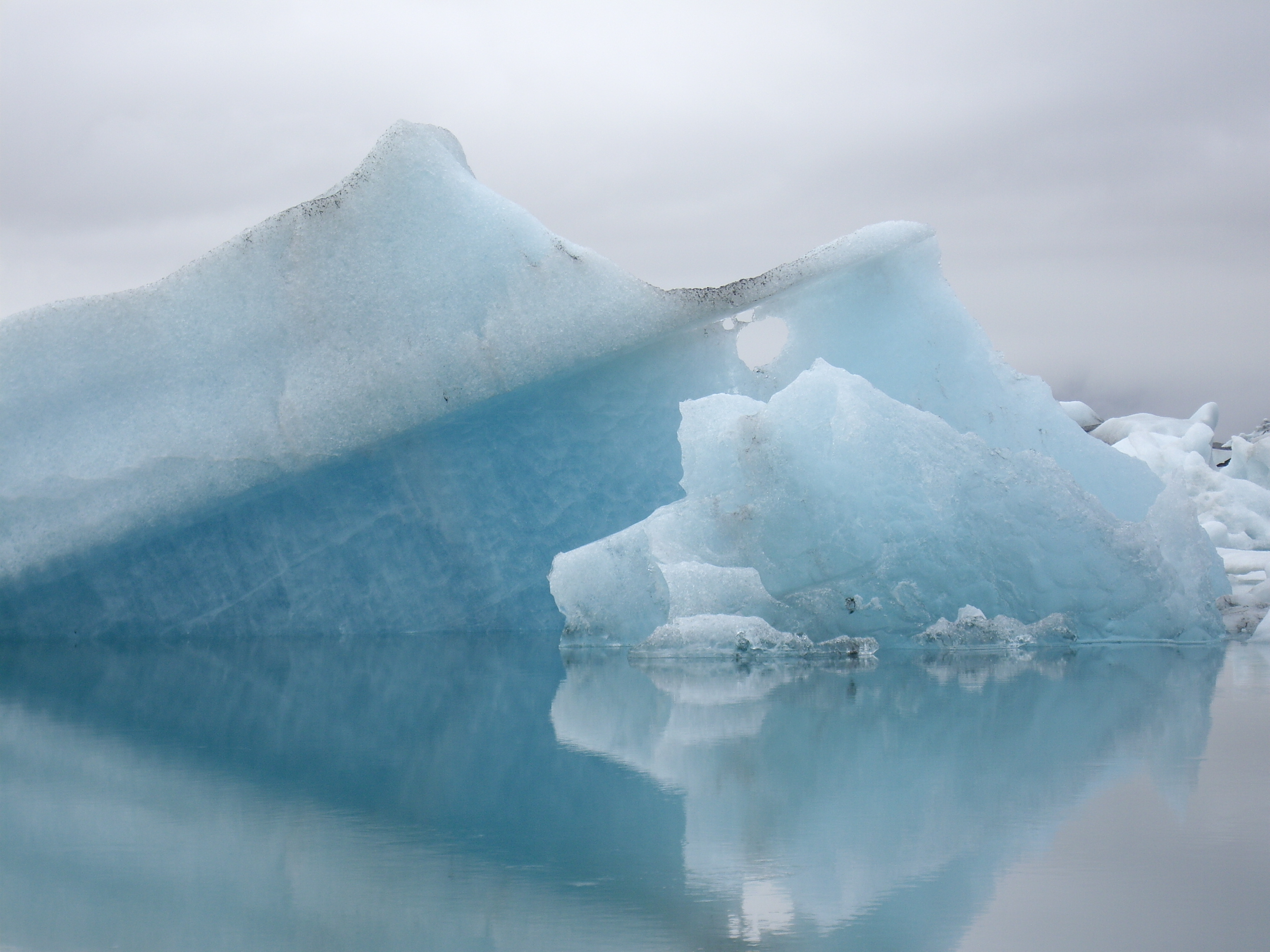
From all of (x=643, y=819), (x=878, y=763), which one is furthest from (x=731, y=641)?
(x=643, y=819)

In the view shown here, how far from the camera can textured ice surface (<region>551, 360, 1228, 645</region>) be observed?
552 centimetres

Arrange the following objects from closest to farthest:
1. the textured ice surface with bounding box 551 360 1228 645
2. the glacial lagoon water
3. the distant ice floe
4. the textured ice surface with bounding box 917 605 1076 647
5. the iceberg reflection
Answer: the glacial lagoon water, the iceberg reflection, the textured ice surface with bounding box 551 360 1228 645, the textured ice surface with bounding box 917 605 1076 647, the distant ice floe

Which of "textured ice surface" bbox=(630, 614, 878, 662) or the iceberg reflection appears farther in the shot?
"textured ice surface" bbox=(630, 614, 878, 662)

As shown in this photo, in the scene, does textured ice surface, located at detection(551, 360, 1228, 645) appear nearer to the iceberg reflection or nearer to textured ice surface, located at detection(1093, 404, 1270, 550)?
the iceberg reflection

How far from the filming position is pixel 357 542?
6.88 meters

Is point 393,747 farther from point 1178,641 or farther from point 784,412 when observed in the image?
point 1178,641

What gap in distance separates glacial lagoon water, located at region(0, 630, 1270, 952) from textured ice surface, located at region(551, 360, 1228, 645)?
60.8 inches

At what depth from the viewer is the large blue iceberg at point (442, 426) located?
5.97 metres

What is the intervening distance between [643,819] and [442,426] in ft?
15.5

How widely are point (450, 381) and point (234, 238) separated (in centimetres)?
123

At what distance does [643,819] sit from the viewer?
83.7 inches

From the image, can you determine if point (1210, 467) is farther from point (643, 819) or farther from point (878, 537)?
point (643, 819)

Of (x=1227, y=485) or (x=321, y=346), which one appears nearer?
(x=321, y=346)

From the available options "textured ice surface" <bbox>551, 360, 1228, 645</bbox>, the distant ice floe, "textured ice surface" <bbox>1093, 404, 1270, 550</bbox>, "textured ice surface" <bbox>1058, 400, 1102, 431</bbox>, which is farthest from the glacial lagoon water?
"textured ice surface" <bbox>1058, 400, 1102, 431</bbox>
